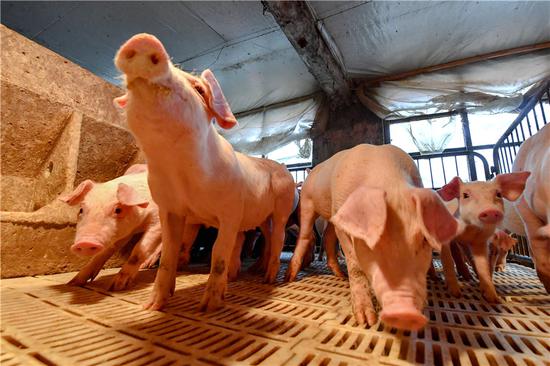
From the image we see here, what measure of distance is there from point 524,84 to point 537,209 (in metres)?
3.55

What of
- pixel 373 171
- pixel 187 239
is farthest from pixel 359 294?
pixel 187 239

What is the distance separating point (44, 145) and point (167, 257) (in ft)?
6.03

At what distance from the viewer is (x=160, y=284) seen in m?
1.44

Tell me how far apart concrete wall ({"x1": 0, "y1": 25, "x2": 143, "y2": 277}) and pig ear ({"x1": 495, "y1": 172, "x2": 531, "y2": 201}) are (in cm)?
284

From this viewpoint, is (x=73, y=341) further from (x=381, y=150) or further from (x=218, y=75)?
(x=218, y=75)

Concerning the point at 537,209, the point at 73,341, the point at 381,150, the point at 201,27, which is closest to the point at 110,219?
the point at 73,341

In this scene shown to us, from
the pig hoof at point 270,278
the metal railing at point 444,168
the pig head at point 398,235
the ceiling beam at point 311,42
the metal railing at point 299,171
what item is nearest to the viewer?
the pig head at point 398,235

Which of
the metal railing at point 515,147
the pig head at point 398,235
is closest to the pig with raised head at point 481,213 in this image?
the pig head at point 398,235

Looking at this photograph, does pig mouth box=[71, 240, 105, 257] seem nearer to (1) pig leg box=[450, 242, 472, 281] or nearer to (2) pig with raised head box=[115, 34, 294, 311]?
(2) pig with raised head box=[115, 34, 294, 311]

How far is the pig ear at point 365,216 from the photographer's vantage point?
3.19 feet

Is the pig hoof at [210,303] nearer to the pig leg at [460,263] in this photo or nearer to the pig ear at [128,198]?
the pig ear at [128,198]

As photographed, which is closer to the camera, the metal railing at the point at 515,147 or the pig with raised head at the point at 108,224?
the pig with raised head at the point at 108,224

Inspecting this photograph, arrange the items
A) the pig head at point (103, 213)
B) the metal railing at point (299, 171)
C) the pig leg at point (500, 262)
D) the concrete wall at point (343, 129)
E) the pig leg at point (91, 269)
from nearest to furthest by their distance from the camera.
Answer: the pig head at point (103, 213)
the pig leg at point (91, 269)
the pig leg at point (500, 262)
the metal railing at point (299, 171)
the concrete wall at point (343, 129)

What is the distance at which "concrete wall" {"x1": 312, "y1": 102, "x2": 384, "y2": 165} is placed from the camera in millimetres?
5492
